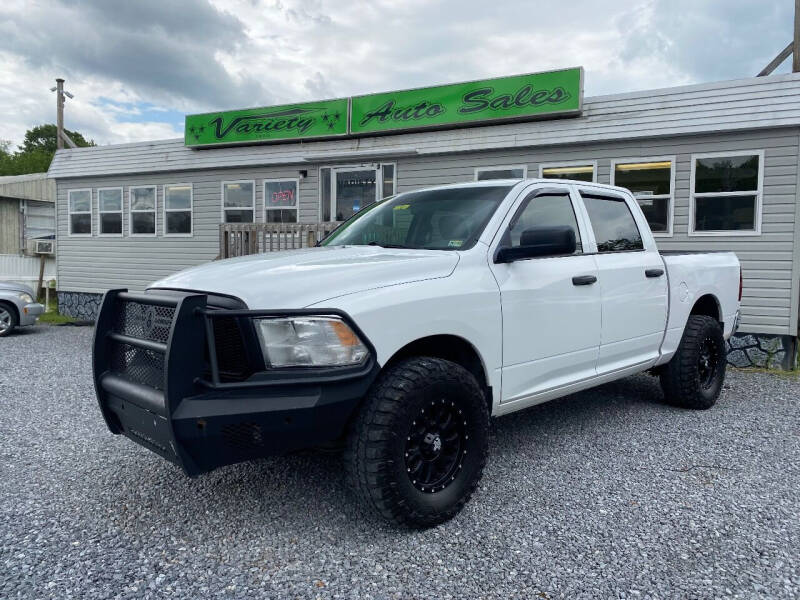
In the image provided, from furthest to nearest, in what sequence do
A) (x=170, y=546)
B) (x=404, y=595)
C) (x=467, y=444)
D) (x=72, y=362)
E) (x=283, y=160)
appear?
(x=283, y=160)
(x=72, y=362)
(x=467, y=444)
(x=170, y=546)
(x=404, y=595)

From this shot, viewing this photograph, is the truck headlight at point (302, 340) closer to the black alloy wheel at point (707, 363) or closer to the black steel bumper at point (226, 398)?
the black steel bumper at point (226, 398)

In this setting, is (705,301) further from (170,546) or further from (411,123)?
(411,123)

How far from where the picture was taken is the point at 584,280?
3.84 metres

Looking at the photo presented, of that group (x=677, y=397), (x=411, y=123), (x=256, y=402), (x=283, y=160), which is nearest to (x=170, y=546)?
(x=256, y=402)

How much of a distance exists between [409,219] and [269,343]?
177 cm

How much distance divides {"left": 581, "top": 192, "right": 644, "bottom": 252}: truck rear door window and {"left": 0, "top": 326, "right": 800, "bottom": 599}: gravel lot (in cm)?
144

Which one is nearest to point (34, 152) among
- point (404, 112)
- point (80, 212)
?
point (80, 212)

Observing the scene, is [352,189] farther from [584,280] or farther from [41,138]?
[41,138]

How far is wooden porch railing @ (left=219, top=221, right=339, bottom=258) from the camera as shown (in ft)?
31.2

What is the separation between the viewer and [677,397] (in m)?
5.17

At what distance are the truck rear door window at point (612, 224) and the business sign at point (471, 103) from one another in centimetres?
493

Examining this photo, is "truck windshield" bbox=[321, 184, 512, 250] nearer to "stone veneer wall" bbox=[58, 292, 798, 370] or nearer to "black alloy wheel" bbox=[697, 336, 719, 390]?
"black alloy wheel" bbox=[697, 336, 719, 390]

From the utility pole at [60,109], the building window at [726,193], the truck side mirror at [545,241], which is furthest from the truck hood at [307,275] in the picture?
the utility pole at [60,109]

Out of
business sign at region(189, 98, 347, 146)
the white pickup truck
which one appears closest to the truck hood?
the white pickup truck
